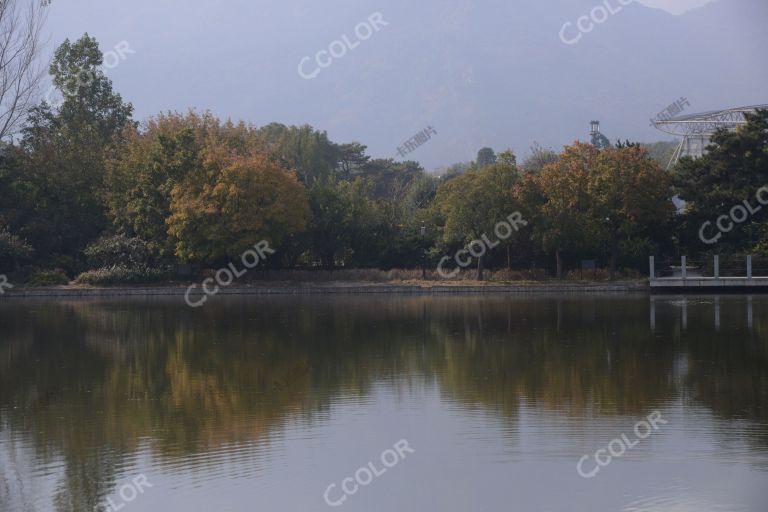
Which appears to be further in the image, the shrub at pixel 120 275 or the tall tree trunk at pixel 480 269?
the shrub at pixel 120 275

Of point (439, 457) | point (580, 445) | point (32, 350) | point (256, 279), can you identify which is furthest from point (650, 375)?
point (256, 279)

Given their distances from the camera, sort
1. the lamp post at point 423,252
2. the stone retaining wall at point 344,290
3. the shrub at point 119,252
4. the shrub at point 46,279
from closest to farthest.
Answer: the stone retaining wall at point 344,290 → the shrub at point 46,279 → the shrub at point 119,252 → the lamp post at point 423,252

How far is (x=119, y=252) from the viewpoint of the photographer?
40.9m

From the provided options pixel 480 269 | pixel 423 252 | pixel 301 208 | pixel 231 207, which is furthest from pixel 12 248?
pixel 480 269

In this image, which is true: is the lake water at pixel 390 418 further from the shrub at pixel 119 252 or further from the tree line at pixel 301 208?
the shrub at pixel 119 252

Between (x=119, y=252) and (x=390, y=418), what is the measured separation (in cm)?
2970

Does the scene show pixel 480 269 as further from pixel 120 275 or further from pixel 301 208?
pixel 120 275

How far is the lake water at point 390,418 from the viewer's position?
9.90 meters

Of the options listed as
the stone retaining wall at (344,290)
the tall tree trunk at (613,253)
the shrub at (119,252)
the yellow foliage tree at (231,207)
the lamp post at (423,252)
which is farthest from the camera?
the lamp post at (423,252)

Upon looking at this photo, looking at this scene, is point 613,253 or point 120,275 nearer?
point 613,253

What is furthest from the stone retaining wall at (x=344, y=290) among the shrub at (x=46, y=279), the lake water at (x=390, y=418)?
the lake water at (x=390, y=418)

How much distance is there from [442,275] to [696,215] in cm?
1051

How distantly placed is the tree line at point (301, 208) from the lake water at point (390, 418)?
13.9m

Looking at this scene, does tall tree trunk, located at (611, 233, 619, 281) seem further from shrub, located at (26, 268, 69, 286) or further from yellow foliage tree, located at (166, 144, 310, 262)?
shrub, located at (26, 268, 69, 286)
